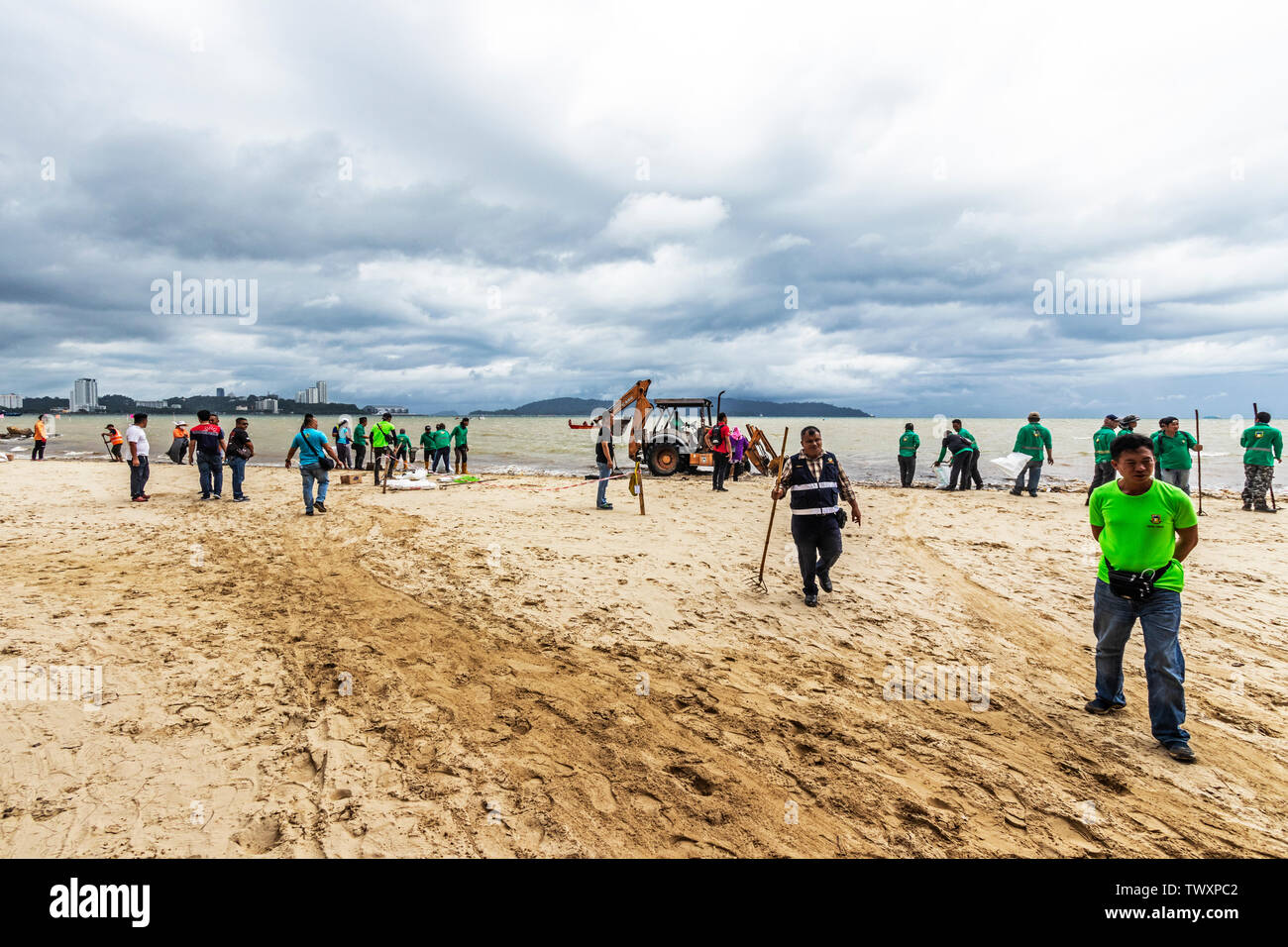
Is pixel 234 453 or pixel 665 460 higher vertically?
pixel 234 453

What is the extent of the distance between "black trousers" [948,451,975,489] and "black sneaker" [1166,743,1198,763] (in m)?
14.3

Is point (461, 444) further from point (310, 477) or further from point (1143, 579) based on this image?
point (1143, 579)

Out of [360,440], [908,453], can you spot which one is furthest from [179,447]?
[908,453]

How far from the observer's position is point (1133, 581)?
147 inches

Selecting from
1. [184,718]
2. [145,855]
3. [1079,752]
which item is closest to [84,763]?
[184,718]

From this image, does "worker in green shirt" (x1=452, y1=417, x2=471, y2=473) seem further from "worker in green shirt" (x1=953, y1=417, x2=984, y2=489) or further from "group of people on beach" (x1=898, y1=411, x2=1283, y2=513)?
"worker in green shirt" (x1=953, y1=417, x2=984, y2=489)

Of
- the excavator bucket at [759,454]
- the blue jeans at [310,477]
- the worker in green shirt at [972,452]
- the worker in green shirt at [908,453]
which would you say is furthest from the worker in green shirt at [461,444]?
the worker in green shirt at [972,452]

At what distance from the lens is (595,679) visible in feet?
15.0

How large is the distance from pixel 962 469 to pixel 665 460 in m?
8.95

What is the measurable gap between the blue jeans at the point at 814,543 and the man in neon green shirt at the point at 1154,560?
2.64m

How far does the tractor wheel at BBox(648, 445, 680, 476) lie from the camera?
64.3 ft

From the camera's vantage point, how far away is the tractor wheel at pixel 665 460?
19594mm

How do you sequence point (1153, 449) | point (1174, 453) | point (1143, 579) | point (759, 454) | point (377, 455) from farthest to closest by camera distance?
1. point (759, 454)
2. point (377, 455)
3. point (1174, 453)
4. point (1153, 449)
5. point (1143, 579)

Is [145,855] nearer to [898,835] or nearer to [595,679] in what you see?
[595,679]
